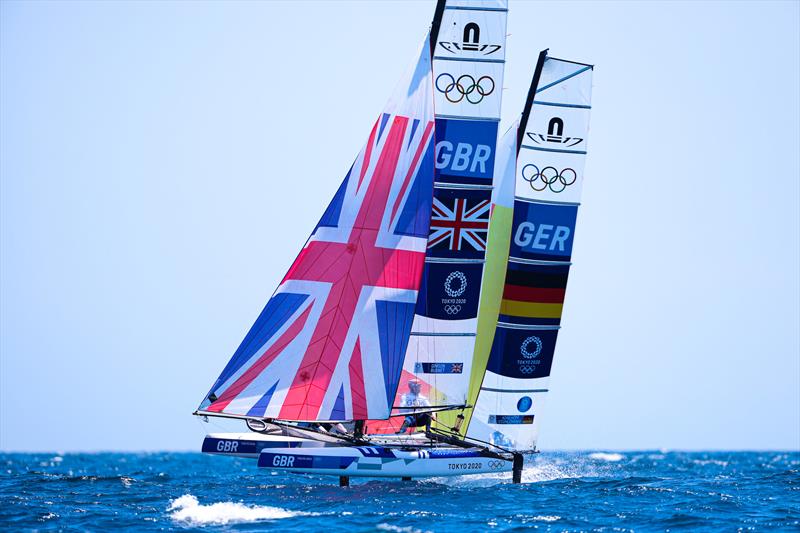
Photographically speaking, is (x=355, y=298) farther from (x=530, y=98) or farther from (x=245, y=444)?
(x=530, y=98)

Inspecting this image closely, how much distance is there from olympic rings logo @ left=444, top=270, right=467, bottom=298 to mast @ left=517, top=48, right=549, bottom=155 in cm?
425

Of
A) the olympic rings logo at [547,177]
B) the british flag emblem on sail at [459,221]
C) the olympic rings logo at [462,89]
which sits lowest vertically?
the british flag emblem on sail at [459,221]

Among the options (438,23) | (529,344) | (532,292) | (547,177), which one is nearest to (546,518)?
(529,344)

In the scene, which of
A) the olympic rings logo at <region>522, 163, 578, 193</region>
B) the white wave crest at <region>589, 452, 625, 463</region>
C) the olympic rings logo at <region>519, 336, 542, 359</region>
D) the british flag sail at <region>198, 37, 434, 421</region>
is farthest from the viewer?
the white wave crest at <region>589, 452, 625, 463</region>

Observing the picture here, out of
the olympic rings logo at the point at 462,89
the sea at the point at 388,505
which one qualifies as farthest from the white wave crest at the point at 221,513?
the olympic rings logo at the point at 462,89

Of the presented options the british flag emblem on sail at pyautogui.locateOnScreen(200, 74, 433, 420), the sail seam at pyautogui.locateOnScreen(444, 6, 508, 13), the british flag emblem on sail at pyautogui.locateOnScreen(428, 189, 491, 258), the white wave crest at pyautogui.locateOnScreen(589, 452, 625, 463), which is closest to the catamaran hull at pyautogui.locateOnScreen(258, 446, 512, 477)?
the british flag emblem on sail at pyautogui.locateOnScreen(200, 74, 433, 420)

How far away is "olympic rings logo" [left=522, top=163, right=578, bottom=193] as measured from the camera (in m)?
29.9

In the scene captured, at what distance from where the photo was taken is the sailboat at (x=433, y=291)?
26625 millimetres

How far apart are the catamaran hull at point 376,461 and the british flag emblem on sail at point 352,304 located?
1210 millimetres

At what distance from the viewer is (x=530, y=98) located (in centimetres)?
3023

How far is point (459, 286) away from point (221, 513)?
931cm

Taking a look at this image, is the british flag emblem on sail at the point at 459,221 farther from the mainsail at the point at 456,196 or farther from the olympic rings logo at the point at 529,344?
the olympic rings logo at the point at 529,344

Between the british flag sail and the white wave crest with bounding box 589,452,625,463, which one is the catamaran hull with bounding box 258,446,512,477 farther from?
the white wave crest with bounding box 589,452,625,463

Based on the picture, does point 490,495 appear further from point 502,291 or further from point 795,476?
point 795,476
